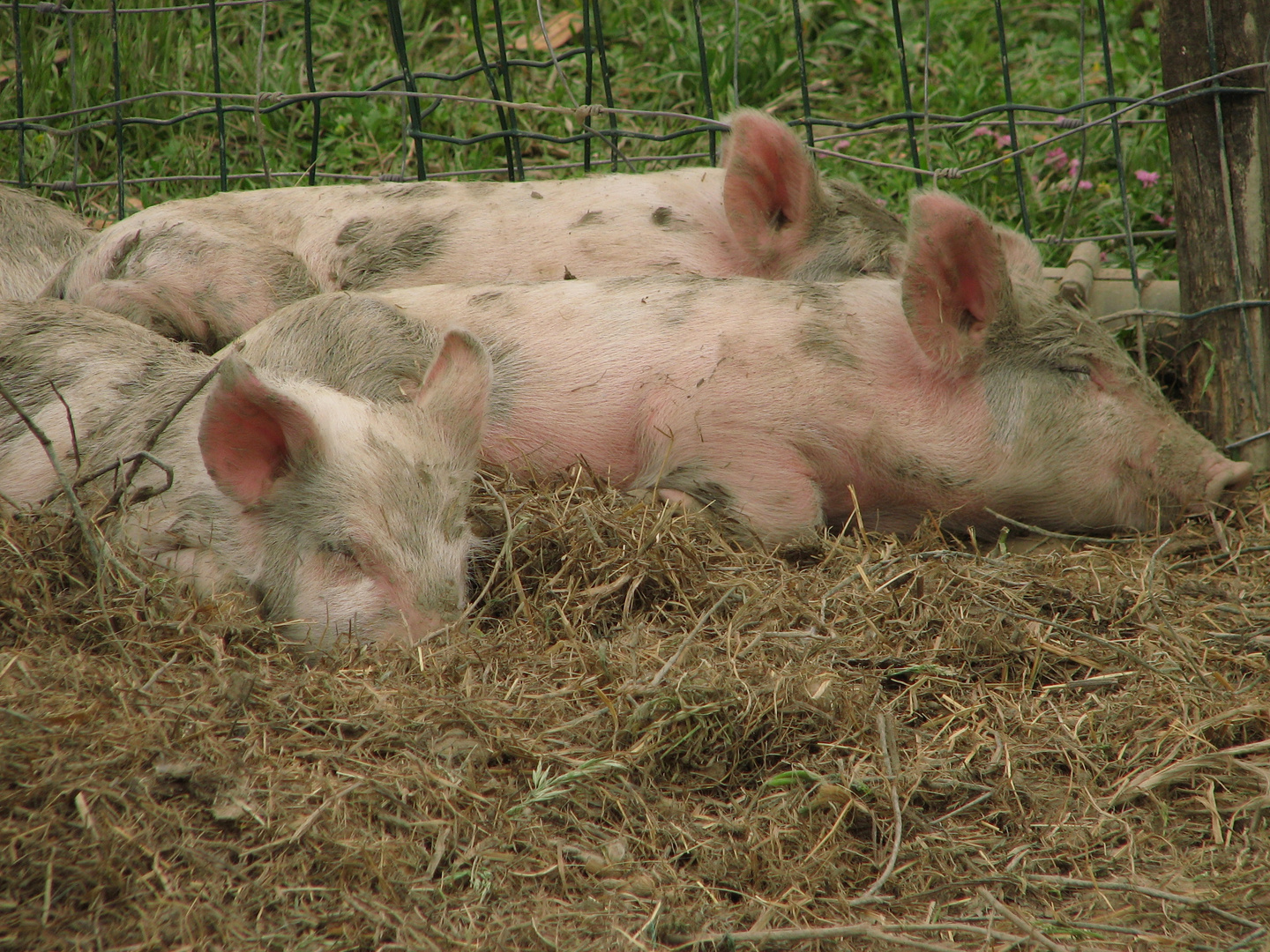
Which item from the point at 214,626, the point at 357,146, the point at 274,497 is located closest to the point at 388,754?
the point at 214,626

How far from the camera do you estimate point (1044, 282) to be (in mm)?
3732

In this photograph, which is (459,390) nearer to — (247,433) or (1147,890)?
(247,433)

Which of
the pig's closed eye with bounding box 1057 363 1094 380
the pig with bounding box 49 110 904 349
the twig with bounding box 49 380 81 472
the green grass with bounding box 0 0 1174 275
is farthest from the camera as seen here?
the green grass with bounding box 0 0 1174 275

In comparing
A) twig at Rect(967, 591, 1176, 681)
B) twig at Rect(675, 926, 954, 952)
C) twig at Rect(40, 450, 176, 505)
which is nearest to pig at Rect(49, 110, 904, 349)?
twig at Rect(40, 450, 176, 505)

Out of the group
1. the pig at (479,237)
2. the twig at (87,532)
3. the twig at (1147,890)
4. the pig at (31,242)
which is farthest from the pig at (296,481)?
the twig at (1147,890)

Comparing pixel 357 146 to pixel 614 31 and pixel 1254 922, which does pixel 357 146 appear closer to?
pixel 614 31

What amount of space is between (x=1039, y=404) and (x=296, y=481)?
190 centimetres

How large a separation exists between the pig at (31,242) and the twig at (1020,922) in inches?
136

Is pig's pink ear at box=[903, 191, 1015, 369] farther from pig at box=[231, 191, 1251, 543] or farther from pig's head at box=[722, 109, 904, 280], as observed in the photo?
pig's head at box=[722, 109, 904, 280]

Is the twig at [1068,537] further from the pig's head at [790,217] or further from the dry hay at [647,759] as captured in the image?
the pig's head at [790,217]

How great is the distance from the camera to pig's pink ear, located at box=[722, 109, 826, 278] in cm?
391

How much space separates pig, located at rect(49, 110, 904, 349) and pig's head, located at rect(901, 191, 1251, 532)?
642mm

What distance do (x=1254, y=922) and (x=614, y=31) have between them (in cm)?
540

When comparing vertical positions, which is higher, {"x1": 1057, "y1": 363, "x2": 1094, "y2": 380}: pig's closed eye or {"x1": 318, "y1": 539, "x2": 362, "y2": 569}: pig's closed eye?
{"x1": 1057, "y1": 363, "x2": 1094, "y2": 380}: pig's closed eye
